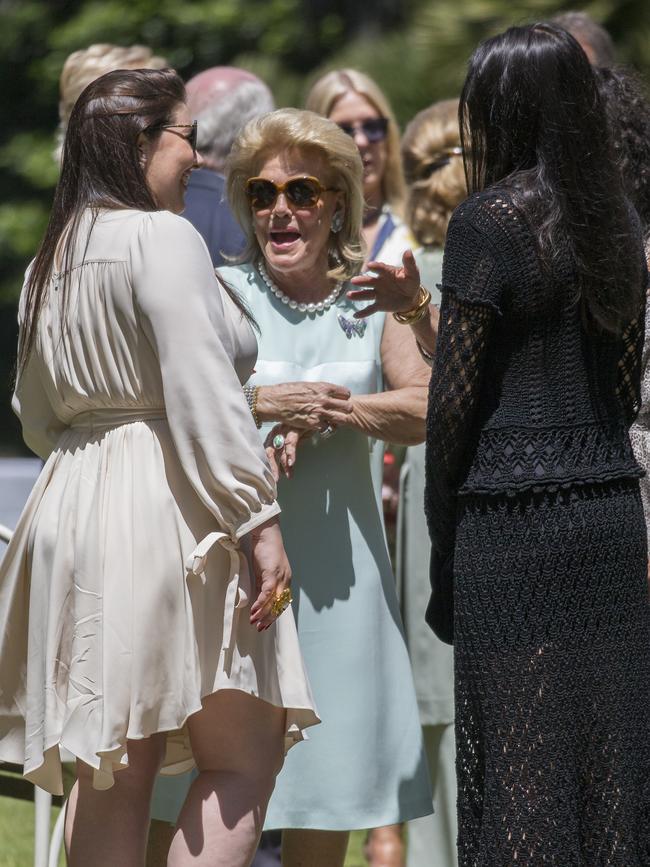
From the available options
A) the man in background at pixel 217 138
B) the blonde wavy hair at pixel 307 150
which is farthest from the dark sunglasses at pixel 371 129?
the blonde wavy hair at pixel 307 150

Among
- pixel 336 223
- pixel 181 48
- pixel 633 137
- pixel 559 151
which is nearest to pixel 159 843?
pixel 336 223

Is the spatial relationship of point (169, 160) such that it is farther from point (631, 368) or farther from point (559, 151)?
point (631, 368)

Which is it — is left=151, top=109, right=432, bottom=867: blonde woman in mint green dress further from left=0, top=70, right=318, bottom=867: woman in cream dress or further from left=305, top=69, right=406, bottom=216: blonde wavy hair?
left=305, top=69, right=406, bottom=216: blonde wavy hair

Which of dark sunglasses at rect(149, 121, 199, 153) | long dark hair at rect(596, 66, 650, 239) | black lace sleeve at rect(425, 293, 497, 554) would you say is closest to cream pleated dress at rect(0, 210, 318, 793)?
dark sunglasses at rect(149, 121, 199, 153)

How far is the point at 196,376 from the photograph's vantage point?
2.64 m

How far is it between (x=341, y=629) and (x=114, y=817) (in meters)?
0.90

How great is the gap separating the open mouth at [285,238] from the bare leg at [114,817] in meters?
1.37

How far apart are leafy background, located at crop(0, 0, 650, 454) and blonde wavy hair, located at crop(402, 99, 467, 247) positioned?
22.2ft

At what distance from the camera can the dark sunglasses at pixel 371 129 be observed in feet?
17.1

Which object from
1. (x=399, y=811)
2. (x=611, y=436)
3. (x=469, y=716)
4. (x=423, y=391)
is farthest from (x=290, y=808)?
(x=611, y=436)

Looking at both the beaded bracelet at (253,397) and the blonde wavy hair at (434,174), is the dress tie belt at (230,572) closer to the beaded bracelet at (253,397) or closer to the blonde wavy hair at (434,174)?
the beaded bracelet at (253,397)

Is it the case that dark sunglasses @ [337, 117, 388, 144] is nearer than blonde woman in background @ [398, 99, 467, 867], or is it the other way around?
blonde woman in background @ [398, 99, 467, 867]

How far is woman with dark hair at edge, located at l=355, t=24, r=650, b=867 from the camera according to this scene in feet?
8.75

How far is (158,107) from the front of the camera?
2836 mm
